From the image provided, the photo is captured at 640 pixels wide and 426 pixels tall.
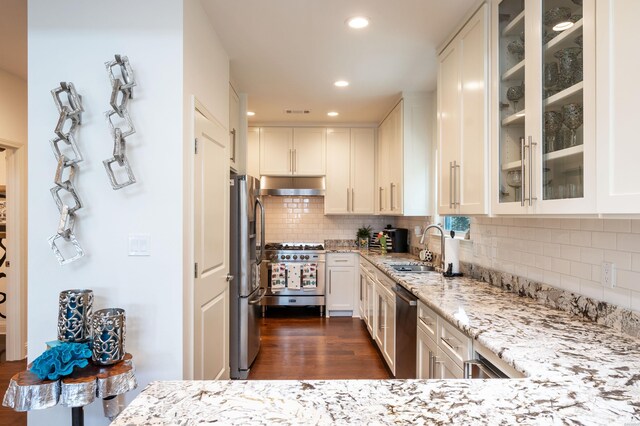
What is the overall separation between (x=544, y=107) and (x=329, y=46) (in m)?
1.78

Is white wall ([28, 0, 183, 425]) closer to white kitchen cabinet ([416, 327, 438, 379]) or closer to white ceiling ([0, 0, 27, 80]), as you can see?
white ceiling ([0, 0, 27, 80])

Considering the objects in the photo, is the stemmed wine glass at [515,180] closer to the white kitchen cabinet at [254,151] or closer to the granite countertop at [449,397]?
the granite countertop at [449,397]

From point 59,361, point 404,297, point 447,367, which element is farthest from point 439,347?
point 59,361

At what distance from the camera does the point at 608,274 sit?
1.58 m

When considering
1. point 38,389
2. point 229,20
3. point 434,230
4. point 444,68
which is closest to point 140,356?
point 38,389

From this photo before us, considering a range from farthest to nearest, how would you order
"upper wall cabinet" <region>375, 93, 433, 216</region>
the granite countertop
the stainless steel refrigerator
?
"upper wall cabinet" <region>375, 93, 433, 216</region> < the stainless steel refrigerator < the granite countertop

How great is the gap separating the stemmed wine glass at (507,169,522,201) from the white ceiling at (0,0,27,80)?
3.14 meters

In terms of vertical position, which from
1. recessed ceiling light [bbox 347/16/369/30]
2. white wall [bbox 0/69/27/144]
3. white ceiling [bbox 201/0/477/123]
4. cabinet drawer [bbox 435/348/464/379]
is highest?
white ceiling [bbox 201/0/477/123]

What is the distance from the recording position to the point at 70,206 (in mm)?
1958

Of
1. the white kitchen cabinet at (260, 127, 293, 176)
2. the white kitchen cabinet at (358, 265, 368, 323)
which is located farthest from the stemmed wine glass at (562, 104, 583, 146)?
the white kitchen cabinet at (260, 127, 293, 176)

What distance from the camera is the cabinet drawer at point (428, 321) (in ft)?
6.71

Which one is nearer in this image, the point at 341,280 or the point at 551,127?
the point at 551,127

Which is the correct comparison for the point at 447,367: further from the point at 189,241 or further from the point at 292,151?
the point at 292,151

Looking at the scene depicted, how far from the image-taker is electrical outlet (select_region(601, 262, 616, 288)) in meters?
1.56
